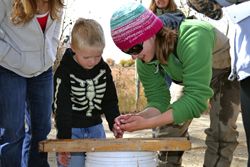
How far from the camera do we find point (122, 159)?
2.19m

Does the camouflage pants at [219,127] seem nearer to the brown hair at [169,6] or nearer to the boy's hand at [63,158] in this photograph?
the boy's hand at [63,158]

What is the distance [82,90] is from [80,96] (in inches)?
1.4

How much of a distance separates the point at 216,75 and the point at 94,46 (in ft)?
2.77

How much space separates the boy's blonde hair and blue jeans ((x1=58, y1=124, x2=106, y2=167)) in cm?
48

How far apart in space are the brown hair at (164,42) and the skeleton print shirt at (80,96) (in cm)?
55

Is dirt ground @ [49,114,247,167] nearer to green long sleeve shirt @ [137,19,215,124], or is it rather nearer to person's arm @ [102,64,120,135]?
person's arm @ [102,64,120,135]

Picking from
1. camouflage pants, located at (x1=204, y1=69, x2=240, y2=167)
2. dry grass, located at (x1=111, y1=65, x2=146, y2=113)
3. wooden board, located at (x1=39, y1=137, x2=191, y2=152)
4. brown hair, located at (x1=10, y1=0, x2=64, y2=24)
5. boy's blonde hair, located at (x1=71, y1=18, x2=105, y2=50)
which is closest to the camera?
wooden board, located at (x1=39, y1=137, x2=191, y2=152)

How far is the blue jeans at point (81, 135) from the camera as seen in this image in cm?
272

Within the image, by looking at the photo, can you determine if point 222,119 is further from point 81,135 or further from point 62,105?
point 62,105

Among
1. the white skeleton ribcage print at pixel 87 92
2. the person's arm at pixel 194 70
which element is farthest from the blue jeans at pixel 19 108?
the person's arm at pixel 194 70

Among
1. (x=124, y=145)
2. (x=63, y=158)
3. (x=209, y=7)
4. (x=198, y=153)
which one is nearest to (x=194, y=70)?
(x=209, y=7)

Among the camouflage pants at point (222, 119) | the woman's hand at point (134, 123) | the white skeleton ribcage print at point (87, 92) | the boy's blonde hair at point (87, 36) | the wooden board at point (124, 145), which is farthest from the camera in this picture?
the camouflage pants at point (222, 119)

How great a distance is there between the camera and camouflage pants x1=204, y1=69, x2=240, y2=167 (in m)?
3.06

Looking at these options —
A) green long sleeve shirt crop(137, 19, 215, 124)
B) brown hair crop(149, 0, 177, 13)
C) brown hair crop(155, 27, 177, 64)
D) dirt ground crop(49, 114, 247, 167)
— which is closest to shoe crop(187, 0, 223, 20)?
green long sleeve shirt crop(137, 19, 215, 124)
